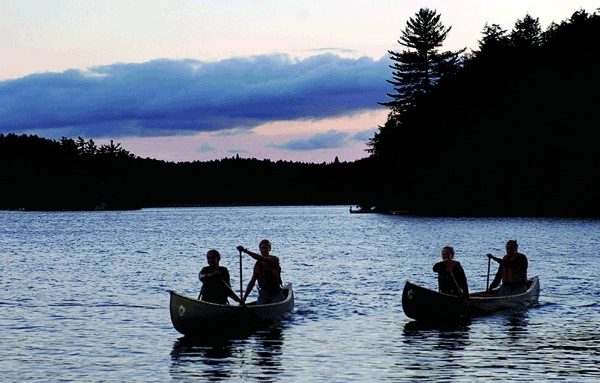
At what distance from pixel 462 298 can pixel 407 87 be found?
341 ft

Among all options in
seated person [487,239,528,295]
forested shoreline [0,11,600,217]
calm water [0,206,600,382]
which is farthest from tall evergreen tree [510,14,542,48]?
seated person [487,239,528,295]

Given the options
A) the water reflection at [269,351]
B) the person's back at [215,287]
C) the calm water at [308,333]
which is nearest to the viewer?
the calm water at [308,333]

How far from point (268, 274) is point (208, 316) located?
2929mm

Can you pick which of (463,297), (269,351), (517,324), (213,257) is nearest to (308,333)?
(269,351)

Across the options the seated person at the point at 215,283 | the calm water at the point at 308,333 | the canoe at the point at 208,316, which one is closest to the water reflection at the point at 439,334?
the calm water at the point at 308,333

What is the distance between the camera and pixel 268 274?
2439 centimetres

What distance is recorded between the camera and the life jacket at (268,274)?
2406 cm

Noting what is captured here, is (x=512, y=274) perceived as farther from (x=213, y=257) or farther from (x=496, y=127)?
(x=496, y=127)

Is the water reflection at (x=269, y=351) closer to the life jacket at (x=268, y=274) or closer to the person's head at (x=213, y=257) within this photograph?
the life jacket at (x=268, y=274)

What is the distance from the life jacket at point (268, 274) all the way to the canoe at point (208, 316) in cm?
97

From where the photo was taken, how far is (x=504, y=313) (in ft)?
86.2

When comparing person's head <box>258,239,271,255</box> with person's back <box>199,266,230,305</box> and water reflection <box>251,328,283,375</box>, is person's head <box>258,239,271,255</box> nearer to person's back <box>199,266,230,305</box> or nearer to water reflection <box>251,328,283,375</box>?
person's back <box>199,266,230,305</box>

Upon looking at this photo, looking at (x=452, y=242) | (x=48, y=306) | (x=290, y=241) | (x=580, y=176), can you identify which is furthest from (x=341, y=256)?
(x=580, y=176)

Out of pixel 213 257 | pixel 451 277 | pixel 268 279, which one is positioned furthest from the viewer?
pixel 268 279
